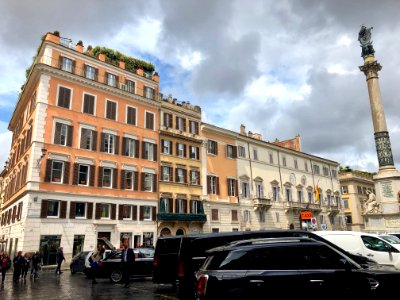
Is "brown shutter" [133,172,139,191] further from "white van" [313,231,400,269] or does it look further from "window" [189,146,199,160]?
"white van" [313,231,400,269]

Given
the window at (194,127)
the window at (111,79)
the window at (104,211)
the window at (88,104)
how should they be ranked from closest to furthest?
1. the window at (104,211)
2. the window at (88,104)
3. the window at (111,79)
4. the window at (194,127)

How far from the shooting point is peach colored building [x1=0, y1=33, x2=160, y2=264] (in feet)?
96.3

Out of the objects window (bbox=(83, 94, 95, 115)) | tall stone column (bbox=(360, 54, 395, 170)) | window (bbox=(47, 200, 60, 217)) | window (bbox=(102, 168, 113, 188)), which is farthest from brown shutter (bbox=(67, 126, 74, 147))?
tall stone column (bbox=(360, 54, 395, 170))

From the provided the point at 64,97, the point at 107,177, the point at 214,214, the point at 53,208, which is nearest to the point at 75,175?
the point at 107,177

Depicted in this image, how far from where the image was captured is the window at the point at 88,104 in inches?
1335

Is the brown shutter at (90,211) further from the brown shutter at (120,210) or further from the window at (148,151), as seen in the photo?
the window at (148,151)

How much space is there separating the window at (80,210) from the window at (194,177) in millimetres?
13080

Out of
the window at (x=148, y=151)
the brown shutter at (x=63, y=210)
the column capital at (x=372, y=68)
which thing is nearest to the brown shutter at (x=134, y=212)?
the window at (x=148, y=151)

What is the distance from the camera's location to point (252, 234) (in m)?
11.6

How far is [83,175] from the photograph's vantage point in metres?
31.9

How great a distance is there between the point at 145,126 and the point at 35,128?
1160cm

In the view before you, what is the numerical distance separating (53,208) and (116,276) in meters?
13.7

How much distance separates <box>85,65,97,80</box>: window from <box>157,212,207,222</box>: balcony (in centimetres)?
1577

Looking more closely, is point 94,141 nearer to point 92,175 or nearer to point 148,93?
point 92,175
